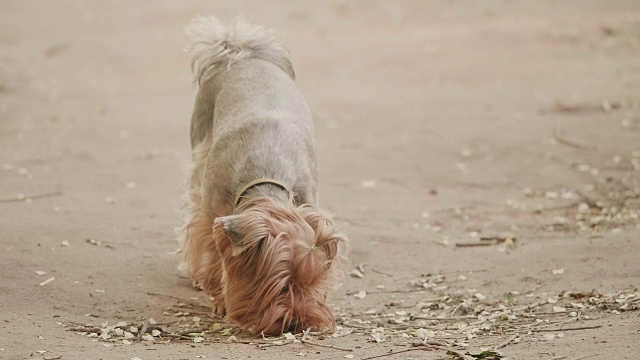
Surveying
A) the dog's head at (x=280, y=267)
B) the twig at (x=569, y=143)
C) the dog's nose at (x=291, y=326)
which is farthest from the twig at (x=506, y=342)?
the twig at (x=569, y=143)

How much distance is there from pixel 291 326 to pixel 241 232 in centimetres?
58

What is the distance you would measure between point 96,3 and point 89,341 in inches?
687

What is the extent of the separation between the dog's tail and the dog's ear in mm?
2397

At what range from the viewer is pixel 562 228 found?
8336 millimetres

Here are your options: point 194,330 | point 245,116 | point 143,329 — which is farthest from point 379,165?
point 143,329

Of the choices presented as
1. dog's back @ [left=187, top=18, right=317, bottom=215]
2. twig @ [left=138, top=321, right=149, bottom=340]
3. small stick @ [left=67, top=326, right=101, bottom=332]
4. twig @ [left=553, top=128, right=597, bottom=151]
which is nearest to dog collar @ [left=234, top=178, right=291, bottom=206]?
dog's back @ [left=187, top=18, right=317, bottom=215]

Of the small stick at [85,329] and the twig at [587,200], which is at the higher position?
the small stick at [85,329]

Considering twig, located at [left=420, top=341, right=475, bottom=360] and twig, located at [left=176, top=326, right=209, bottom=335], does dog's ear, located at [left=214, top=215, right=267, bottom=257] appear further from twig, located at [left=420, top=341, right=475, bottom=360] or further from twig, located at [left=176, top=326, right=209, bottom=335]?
twig, located at [left=420, top=341, right=475, bottom=360]

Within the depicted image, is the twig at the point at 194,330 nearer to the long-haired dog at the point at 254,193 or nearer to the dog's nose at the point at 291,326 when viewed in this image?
the long-haired dog at the point at 254,193

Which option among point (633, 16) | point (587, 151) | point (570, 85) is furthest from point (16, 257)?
point (633, 16)

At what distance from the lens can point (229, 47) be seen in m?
7.66

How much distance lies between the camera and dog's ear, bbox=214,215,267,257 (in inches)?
208

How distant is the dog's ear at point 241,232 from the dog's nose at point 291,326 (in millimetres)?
469

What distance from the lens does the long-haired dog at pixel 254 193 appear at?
531 centimetres
